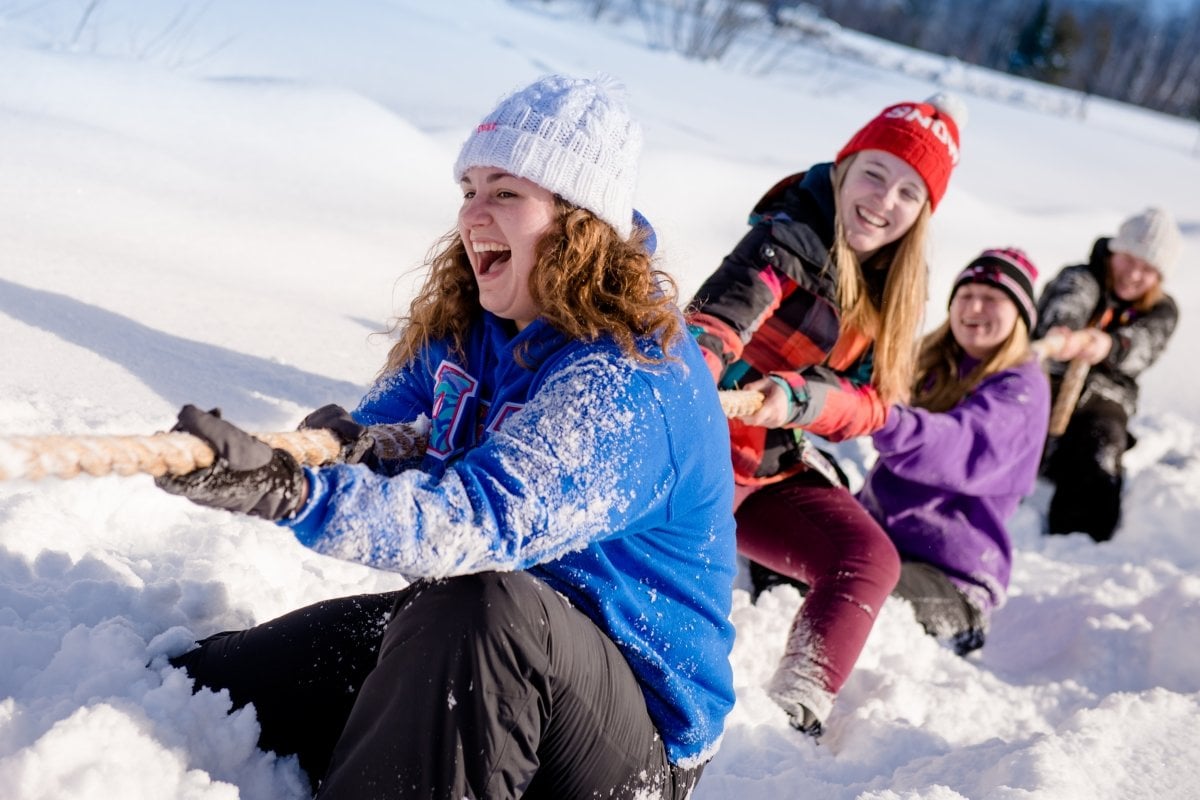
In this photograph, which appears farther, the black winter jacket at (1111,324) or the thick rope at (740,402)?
the black winter jacket at (1111,324)

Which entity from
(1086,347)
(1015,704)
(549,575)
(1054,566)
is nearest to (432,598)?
(549,575)

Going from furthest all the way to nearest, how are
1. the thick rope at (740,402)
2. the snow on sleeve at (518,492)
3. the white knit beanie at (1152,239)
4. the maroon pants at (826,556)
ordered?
1. the white knit beanie at (1152,239)
2. the maroon pants at (826,556)
3. the thick rope at (740,402)
4. the snow on sleeve at (518,492)

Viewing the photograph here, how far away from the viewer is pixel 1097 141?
1703cm

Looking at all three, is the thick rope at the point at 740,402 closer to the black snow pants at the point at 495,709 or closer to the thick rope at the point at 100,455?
the black snow pants at the point at 495,709

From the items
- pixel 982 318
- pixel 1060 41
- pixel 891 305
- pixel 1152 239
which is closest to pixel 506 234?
pixel 891 305

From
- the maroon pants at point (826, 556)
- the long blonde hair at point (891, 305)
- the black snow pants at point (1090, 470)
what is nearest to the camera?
the maroon pants at point (826, 556)

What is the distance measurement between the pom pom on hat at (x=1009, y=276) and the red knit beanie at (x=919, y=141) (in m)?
0.51

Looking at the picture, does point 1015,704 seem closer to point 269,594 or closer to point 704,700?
point 704,700

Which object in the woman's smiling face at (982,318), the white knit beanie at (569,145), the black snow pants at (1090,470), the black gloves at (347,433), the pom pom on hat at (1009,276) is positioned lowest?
the black snow pants at (1090,470)

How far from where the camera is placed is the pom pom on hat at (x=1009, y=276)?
347 centimetres

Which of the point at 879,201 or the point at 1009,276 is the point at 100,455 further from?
the point at 1009,276

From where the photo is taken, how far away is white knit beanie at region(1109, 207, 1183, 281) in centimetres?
484

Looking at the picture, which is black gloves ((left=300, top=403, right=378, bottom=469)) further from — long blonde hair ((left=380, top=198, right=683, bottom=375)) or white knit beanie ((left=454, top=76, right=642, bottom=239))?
white knit beanie ((left=454, top=76, right=642, bottom=239))

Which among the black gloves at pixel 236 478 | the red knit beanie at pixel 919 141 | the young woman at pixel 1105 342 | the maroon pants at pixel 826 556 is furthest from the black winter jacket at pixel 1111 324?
the black gloves at pixel 236 478
